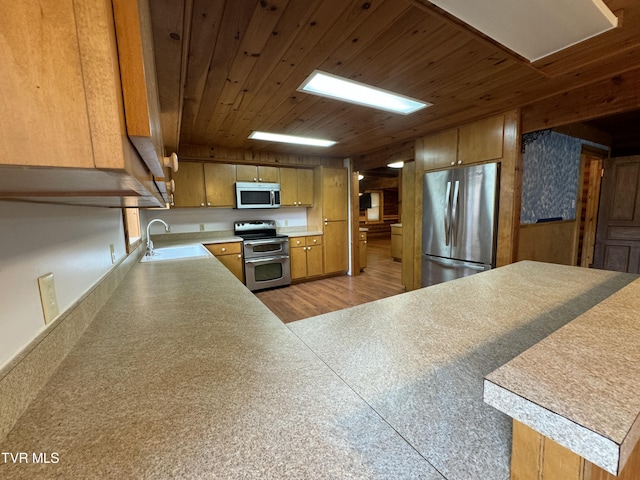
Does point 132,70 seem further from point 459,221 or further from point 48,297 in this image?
point 459,221

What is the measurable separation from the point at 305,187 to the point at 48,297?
4.09 m

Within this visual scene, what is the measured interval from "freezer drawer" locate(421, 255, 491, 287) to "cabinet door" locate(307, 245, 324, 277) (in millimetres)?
1800

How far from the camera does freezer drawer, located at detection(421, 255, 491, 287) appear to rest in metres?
2.81

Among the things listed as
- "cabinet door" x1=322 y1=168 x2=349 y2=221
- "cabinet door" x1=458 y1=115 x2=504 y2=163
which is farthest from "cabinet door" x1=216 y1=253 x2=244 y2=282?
"cabinet door" x1=458 y1=115 x2=504 y2=163

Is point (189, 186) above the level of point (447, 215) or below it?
above

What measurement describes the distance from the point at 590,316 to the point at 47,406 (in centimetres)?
126

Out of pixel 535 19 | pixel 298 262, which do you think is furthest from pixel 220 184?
pixel 535 19

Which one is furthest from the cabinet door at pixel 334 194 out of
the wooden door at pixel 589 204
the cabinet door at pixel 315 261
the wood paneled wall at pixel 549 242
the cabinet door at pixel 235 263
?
the wooden door at pixel 589 204

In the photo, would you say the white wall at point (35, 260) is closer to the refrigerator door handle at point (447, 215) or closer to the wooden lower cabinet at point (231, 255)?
the wooden lower cabinet at point (231, 255)

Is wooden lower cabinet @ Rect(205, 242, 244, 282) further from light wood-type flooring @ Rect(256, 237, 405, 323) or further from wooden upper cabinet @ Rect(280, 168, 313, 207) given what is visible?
wooden upper cabinet @ Rect(280, 168, 313, 207)

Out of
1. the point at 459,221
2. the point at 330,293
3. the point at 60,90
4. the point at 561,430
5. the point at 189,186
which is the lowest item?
the point at 330,293

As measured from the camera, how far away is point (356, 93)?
2.06 meters

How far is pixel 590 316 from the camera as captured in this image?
622 millimetres

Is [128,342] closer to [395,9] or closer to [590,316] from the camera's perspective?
[590,316]
